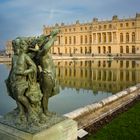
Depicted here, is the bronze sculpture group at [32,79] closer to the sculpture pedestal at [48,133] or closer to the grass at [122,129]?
the sculpture pedestal at [48,133]

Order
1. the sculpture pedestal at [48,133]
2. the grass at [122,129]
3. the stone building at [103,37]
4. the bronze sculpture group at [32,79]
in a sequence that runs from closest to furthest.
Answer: the sculpture pedestal at [48,133], the bronze sculpture group at [32,79], the grass at [122,129], the stone building at [103,37]

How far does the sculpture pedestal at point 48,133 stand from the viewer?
16.8 feet

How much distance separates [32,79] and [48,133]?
3.68ft

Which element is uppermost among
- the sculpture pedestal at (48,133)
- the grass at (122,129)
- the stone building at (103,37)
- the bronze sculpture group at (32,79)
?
the stone building at (103,37)

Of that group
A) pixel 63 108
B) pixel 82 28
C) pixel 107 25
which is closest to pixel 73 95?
pixel 63 108

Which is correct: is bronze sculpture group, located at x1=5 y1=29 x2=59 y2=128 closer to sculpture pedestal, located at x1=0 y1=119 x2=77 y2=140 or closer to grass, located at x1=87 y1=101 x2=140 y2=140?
sculpture pedestal, located at x1=0 y1=119 x2=77 y2=140

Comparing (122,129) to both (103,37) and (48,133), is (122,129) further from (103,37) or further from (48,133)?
(103,37)

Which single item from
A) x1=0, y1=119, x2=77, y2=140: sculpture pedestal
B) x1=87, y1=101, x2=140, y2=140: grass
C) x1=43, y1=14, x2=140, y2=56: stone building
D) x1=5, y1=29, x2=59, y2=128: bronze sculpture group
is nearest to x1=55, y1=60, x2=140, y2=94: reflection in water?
x1=87, y1=101, x2=140, y2=140: grass

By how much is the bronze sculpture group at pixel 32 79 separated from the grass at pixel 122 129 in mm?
1868

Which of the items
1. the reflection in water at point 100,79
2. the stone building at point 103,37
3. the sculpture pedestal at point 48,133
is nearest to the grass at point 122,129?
the sculpture pedestal at point 48,133

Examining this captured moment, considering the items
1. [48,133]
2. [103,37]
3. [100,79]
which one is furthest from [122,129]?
[103,37]

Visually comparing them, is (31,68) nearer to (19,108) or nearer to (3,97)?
(19,108)

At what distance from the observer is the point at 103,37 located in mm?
88125

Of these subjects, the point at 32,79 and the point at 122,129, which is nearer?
the point at 32,79
